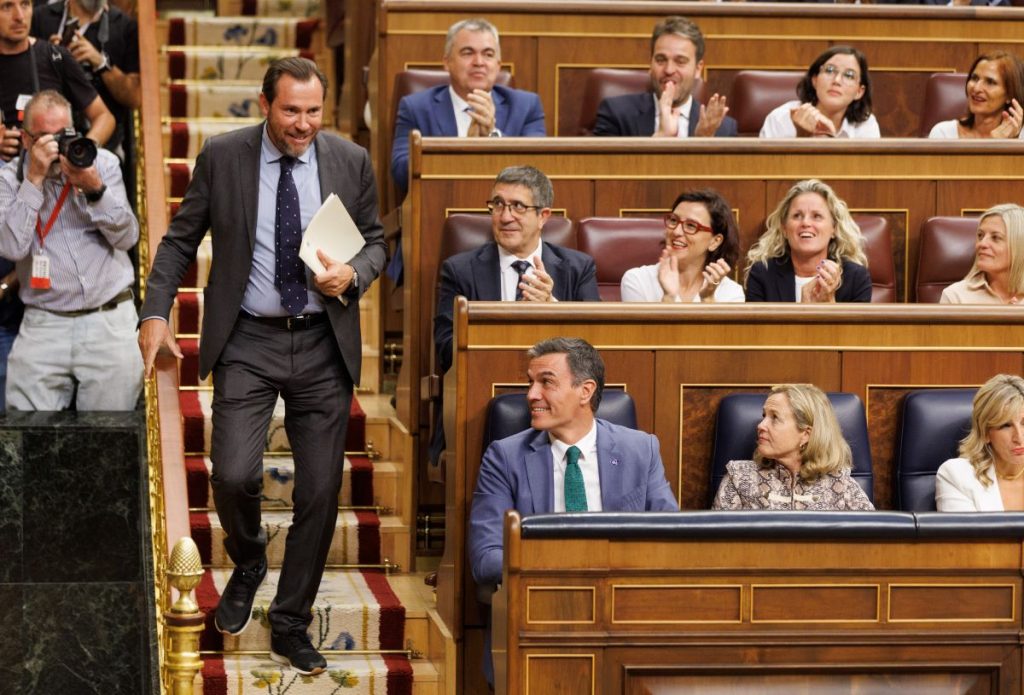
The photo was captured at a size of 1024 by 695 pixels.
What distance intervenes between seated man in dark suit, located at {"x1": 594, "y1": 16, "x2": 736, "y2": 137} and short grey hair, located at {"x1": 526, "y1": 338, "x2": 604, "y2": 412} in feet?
4.03

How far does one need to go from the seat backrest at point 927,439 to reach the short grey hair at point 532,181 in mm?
714

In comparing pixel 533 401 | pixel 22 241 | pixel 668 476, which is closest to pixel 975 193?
pixel 668 476

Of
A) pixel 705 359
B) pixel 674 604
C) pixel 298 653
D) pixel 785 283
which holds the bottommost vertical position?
pixel 298 653

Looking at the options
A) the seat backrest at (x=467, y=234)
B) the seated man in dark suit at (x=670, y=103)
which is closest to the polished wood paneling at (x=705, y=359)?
the seat backrest at (x=467, y=234)

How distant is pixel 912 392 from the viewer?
2.82 meters

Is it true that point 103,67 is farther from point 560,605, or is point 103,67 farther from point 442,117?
point 560,605

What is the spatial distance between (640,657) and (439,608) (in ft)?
2.91

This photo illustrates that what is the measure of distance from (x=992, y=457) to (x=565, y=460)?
673 mm

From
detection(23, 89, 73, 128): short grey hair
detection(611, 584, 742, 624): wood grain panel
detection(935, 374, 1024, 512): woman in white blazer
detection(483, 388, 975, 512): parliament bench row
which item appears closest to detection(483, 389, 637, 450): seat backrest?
→ detection(483, 388, 975, 512): parliament bench row

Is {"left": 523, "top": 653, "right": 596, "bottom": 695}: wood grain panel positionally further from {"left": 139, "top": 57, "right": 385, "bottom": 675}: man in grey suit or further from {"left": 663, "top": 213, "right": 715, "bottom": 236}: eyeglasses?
{"left": 663, "top": 213, "right": 715, "bottom": 236}: eyeglasses

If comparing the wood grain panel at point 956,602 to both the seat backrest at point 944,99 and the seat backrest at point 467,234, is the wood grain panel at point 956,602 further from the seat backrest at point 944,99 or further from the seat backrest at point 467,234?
the seat backrest at point 944,99

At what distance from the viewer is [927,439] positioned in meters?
2.77

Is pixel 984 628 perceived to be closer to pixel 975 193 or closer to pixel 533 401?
pixel 533 401

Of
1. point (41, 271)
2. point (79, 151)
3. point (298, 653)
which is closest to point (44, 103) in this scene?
point (79, 151)
